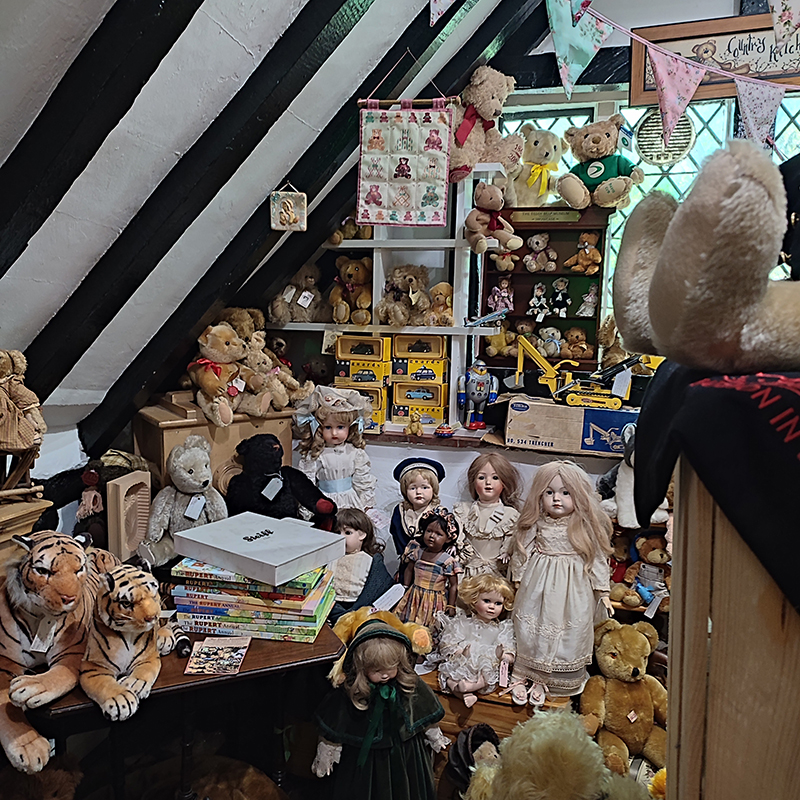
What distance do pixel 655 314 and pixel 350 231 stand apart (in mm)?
2629

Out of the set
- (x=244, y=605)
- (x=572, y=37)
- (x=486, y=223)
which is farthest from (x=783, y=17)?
(x=244, y=605)

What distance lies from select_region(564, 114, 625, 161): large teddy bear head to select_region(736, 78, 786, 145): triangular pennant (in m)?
0.51

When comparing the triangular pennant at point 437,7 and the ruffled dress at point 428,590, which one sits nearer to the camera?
the triangular pennant at point 437,7

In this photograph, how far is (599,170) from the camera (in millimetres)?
2900

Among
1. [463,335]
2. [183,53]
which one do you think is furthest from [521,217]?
[183,53]

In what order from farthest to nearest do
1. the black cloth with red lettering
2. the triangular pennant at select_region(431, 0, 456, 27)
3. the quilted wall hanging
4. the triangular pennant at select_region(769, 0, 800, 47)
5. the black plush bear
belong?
1. the black plush bear
2. the quilted wall hanging
3. the triangular pennant at select_region(769, 0, 800, 47)
4. the triangular pennant at select_region(431, 0, 456, 27)
5. the black cloth with red lettering

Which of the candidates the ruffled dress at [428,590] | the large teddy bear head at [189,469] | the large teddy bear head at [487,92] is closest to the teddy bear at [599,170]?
the large teddy bear head at [487,92]

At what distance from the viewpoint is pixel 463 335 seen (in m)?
2.97

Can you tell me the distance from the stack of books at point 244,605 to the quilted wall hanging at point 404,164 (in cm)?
146

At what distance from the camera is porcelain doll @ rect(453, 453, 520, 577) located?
237 centimetres

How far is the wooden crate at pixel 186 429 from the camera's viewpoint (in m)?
2.52

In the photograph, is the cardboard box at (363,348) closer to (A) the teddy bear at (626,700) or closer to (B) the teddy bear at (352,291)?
(B) the teddy bear at (352,291)

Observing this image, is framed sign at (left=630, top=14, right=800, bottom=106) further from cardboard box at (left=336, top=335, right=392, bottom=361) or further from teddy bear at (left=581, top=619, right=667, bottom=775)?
teddy bear at (left=581, top=619, right=667, bottom=775)

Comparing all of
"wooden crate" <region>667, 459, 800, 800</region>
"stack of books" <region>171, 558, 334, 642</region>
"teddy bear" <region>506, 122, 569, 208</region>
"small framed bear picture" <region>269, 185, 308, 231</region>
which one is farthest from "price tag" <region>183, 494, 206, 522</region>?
"wooden crate" <region>667, 459, 800, 800</region>
